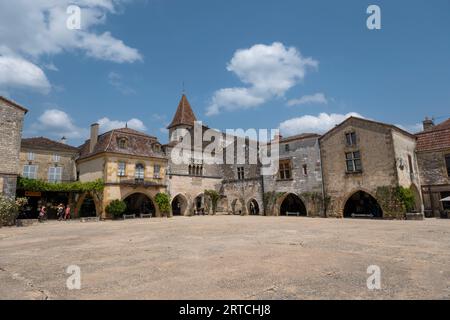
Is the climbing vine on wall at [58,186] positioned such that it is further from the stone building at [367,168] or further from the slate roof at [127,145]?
the stone building at [367,168]

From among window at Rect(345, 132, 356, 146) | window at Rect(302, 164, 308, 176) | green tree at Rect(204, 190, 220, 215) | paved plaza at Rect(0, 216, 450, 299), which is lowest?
paved plaza at Rect(0, 216, 450, 299)

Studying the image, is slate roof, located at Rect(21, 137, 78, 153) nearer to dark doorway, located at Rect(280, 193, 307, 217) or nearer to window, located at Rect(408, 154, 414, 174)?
dark doorway, located at Rect(280, 193, 307, 217)

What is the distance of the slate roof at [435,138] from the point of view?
20125 millimetres

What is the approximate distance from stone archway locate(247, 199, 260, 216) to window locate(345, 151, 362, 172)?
9.25 m

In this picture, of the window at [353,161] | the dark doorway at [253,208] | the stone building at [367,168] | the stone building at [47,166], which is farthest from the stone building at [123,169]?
the window at [353,161]

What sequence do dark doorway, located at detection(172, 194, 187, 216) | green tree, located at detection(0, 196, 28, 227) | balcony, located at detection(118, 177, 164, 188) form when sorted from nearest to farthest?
green tree, located at detection(0, 196, 28, 227) < balcony, located at detection(118, 177, 164, 188) < dark doorway, located at detection(172, 194, 187, 216)

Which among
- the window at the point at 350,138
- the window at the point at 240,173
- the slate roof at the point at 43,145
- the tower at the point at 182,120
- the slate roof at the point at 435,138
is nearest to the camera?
the window at the point at 350,138

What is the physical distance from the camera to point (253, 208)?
27375 millimetres

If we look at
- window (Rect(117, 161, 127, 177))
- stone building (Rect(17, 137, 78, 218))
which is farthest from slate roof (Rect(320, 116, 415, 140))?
stone building (Rect(17, 137, 78, 218))

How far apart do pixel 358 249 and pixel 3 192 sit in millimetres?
18426

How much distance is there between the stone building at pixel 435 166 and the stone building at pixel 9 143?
88.9ft

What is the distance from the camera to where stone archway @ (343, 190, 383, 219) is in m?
20.3
